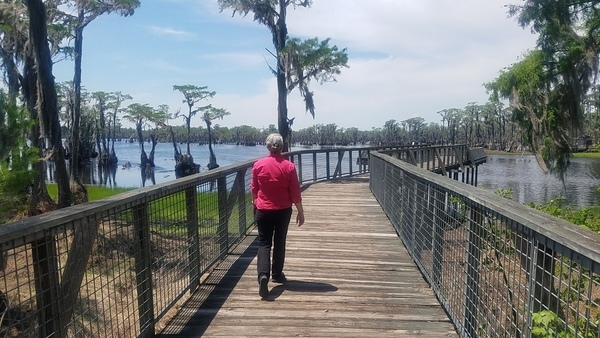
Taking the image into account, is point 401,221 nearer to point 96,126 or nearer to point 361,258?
point 361,258

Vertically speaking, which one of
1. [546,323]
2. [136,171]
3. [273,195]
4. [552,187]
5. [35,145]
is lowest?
[552,187]

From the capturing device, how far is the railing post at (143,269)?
3.69 meters

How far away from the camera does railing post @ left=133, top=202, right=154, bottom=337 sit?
3690 millimetres

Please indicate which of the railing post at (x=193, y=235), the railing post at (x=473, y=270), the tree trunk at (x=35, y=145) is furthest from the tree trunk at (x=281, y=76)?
the railing post at (x=473, y=270)

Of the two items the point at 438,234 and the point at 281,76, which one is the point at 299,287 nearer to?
the point at 438,234

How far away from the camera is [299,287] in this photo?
5.11m

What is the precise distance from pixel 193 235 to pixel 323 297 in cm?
141

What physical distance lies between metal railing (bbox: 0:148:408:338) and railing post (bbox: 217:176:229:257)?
13 millimetres

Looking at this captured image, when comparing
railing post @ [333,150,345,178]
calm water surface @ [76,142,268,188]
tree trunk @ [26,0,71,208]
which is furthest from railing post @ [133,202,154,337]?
calm water surface @ [76,142,268,188]

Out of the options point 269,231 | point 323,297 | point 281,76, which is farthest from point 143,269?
point 281,76

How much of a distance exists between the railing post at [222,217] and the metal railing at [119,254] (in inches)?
0.5

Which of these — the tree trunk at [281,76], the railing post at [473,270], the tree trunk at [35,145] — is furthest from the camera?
the tree trunk at [281,76]

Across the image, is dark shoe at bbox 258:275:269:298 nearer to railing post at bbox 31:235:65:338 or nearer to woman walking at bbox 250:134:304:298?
woman walking at bbox 250:134:304:298

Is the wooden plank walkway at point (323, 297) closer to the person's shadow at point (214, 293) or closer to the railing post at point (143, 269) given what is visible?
the person's shadow at point (214, 293)
